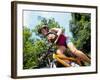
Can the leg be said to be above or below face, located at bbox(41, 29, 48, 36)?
below

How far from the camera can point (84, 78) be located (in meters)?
2.28

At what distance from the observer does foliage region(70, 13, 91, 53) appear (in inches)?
87.8

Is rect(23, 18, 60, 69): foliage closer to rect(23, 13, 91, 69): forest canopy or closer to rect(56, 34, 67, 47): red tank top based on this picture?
rect(23, 13, 91, 69): forest canopy

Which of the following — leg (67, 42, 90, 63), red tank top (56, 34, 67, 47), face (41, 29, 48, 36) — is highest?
face (41, 29, 48, 36)

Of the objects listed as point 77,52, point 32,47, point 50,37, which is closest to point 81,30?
point 77,52

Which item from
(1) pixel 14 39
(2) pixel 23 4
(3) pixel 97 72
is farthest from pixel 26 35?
(3) pixel 97 72

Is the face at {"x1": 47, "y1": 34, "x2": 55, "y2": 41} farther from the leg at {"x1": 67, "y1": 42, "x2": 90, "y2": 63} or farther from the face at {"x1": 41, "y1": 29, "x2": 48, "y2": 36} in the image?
the leg at {"x1": 67, "y1": 42, "x2": 90, "y2": 63}

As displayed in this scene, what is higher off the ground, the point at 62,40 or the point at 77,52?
the point at 62,40

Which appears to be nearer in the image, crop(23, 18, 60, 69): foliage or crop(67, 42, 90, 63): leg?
crop(23, 18, 60, 69): foliage

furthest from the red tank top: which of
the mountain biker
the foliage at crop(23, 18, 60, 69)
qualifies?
the foliage at crop(23, 18, 60, 69)

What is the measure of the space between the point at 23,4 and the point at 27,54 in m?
0.39

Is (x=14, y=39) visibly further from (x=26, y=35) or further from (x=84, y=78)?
(x=84, y=78)

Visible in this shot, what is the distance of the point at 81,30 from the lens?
7.41 ft

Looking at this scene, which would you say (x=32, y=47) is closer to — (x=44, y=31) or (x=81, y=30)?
(x=44, y=31)
